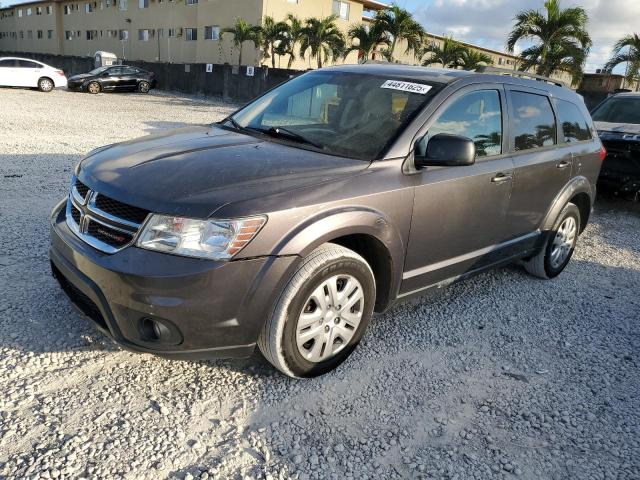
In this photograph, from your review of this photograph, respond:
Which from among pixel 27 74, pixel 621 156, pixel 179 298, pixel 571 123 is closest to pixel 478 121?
pixel 571 123

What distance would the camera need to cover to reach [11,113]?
46.0 feet

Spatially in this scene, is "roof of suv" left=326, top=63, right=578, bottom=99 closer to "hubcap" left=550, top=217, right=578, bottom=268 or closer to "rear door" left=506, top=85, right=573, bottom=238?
"rear door" left=506, top=85, right=573, bottom=238

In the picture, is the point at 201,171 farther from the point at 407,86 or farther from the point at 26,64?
the point at 26,64

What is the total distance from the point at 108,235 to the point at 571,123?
4.12m

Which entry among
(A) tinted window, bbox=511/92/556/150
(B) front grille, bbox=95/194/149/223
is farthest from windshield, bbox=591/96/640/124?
(B) front grille, bbox=95/194/149/223

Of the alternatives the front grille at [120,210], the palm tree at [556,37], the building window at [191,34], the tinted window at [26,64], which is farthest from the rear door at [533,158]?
the building window at [191,34]

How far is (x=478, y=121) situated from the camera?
3.65m

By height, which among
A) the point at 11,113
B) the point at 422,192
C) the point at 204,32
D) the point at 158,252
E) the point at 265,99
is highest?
the point at 204,32

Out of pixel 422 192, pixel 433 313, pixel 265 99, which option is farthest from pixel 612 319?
pixel 265 99

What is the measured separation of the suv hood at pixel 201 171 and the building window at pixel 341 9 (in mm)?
33003

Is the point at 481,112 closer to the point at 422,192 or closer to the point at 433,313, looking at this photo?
the point at 422,192

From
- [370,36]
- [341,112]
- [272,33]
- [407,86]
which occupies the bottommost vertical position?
[341,112]

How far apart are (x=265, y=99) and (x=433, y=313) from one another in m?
2.17

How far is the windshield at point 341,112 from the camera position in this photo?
324 cm
